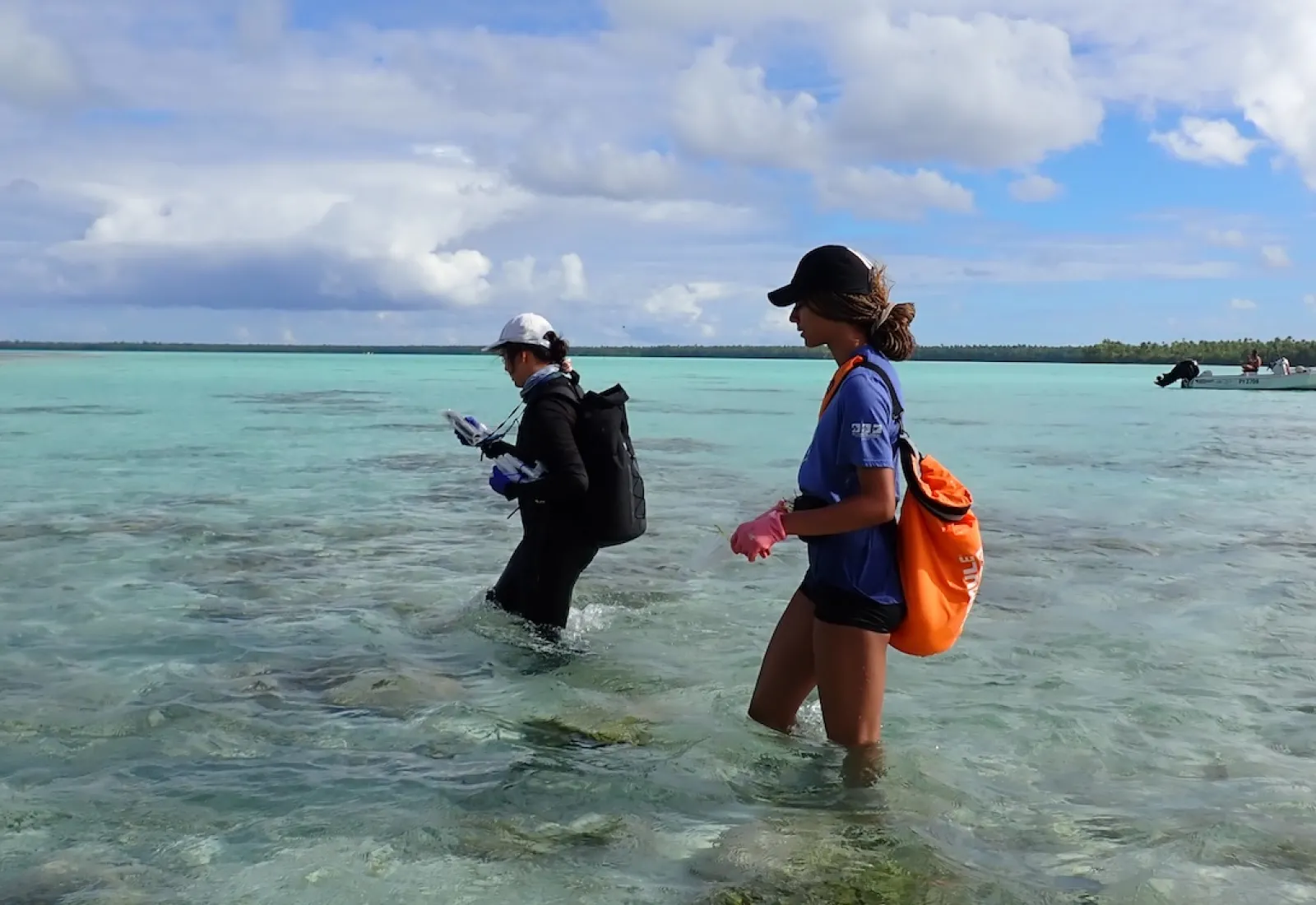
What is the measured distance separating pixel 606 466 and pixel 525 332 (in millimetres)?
929

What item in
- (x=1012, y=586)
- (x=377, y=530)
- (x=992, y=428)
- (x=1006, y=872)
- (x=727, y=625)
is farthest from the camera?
(x=992, y=428)

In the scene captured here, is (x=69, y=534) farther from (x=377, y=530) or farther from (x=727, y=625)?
(x=727, y=625)

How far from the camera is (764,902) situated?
4422mm

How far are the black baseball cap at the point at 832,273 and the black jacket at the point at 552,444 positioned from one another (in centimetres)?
246

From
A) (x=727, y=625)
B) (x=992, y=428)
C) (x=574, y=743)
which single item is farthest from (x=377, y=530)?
(x=992, y=428)

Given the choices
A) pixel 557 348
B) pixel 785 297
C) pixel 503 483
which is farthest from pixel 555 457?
pixel 785 297

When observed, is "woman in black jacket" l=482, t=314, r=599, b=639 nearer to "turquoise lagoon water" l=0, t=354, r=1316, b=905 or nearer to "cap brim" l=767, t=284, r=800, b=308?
"turquoise lagoon water" l=0, t=354, r=1316, b=905

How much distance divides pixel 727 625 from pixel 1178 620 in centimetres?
384

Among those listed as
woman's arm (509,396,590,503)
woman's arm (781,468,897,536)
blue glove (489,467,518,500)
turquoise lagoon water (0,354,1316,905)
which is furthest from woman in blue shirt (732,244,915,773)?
blue glove (489,467,518,500)

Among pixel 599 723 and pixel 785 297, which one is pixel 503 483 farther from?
pixel 785 297

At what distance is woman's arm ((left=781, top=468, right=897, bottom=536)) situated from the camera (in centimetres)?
432

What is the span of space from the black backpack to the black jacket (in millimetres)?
Answer: 76

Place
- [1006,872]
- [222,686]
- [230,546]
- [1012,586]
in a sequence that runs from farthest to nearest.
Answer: [230,546], [1012,586], [222,686], [1006,872]

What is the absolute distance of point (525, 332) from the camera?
6836 mm
